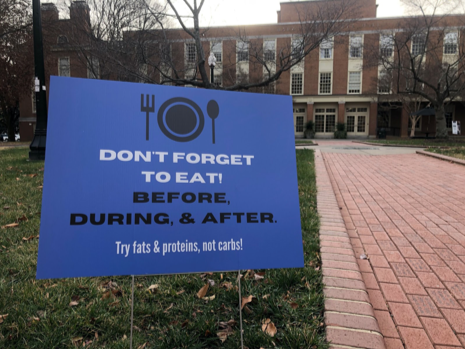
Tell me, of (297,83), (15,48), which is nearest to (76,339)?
(15,48)

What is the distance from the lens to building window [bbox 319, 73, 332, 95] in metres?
38.3

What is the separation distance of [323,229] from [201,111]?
2555 mm

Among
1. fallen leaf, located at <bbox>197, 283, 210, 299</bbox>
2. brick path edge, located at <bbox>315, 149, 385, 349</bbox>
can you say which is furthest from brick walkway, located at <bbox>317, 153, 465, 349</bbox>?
fallen leaf, located at <bbox>197, 283, 210, 299</bbox>

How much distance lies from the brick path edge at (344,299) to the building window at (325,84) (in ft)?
122

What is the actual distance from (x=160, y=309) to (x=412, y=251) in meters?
2.73

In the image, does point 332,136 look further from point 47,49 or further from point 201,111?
point 201,111

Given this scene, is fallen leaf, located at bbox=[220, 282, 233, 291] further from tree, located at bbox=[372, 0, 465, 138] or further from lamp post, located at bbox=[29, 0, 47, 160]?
tree, located at bbox=[372, 0, 465, 138]

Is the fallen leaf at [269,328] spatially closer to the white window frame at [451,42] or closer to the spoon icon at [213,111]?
the spoon icon at [213,111]

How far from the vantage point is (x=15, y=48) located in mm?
20391

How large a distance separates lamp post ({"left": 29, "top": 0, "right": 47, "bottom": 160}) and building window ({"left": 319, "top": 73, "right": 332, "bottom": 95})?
108 ft

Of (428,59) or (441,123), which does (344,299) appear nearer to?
(441,123)

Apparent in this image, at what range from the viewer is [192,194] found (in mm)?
2008

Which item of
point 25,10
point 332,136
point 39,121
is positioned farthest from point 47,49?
point 332,136

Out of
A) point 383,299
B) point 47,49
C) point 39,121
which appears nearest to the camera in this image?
point 383,299
